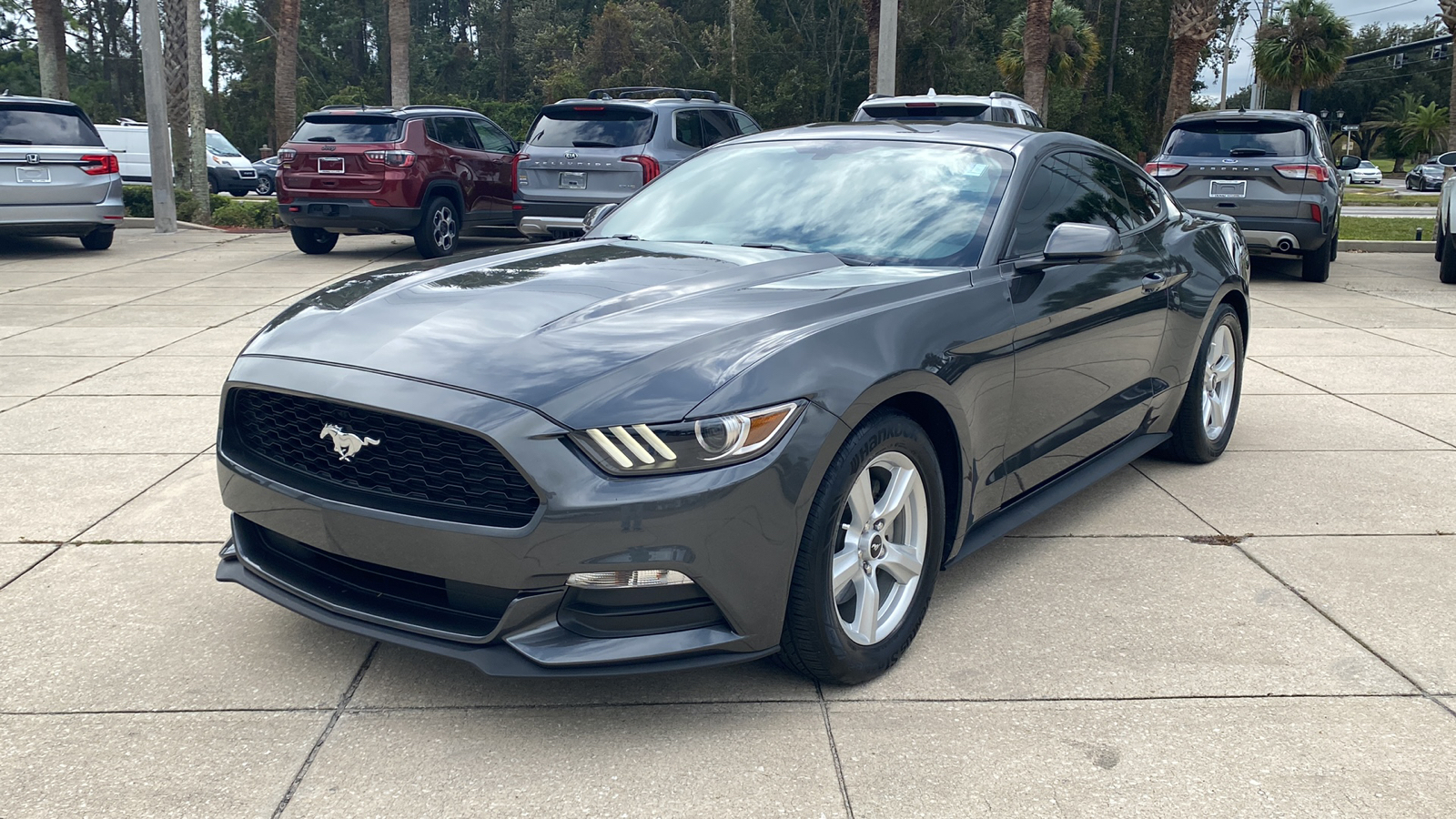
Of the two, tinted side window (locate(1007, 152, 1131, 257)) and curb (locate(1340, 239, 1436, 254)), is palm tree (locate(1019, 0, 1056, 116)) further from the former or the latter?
tinted side window (locate(1007, 152, 1131, 257))

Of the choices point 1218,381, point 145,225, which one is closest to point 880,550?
point 1218,381

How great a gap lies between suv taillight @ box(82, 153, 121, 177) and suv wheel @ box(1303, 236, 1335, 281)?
43.1ft

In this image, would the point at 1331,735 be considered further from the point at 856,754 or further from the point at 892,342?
the point at 892,342

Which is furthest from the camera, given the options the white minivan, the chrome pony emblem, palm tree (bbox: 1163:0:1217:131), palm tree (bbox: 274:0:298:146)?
the white minivan

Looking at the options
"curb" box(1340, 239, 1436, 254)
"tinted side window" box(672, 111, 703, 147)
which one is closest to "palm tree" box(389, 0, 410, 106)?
"tinted side window" box(672, 111, 703, 147)

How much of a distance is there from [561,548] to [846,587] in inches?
37.8

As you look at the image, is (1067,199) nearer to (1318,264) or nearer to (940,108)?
(940,108)

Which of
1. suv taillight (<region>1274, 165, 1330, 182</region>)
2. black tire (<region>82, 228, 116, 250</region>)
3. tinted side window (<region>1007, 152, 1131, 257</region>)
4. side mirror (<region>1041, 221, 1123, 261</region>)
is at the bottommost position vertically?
black tire (<region>82, 228, 116, 250</region>)

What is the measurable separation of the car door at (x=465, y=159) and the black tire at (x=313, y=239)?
175 centimetres

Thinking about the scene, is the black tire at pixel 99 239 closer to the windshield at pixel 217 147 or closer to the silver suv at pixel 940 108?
the silver suv at pixel 940 108

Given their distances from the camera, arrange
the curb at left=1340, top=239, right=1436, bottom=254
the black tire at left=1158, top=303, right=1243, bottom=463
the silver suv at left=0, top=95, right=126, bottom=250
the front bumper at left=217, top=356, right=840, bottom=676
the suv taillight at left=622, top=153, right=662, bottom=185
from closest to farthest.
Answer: the front bumper at left=217, top=356, right=840, bottom=676
the black tire at left=1158, top=303, right=1243, bottom=463
the suv taillight at left=622, top=153, right=662, bottom=185
the silver suv at left=0, top=95, right=126, bottom=250
the curb at left=1340, top=239, right=1436, bottom=254

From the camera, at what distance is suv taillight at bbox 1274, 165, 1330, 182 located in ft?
39.9

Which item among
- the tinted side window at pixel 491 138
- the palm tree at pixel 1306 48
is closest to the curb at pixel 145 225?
the tinted side window at pixel 491 138

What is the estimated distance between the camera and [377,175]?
13812 millimetres
